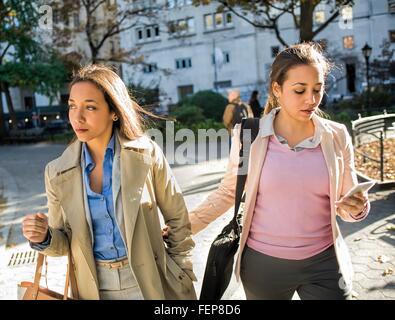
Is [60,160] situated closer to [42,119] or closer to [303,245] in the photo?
[303,245]

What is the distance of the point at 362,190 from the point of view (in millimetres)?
1971

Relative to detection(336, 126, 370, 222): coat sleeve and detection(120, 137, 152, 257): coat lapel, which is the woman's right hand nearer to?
detection(120, 137, 152, 257): coat lapel

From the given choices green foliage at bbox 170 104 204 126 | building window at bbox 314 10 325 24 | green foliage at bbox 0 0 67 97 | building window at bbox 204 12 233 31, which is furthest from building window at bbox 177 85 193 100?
green foliage at bbox 0 0 67 97

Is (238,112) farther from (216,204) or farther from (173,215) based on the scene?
(173,215)

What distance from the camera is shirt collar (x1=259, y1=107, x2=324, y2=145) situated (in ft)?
7.25

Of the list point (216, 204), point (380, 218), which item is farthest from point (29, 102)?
point (216, 204)

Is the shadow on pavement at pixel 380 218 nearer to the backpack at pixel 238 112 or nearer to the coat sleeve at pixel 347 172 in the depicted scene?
the coat sleeve at pixel 347 172

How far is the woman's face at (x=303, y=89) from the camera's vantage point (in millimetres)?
2158

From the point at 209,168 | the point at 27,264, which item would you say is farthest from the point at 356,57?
the point at 27,264

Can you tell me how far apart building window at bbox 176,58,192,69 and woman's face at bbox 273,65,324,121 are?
143ft

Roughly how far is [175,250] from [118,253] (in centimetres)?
33

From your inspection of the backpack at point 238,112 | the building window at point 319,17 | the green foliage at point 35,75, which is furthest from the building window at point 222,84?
the backpack at point 238,112

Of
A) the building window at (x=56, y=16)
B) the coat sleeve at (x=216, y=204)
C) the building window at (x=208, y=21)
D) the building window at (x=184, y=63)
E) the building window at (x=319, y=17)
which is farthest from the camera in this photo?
the building window at (x=184, y=63)

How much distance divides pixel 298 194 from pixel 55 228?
1163mm
